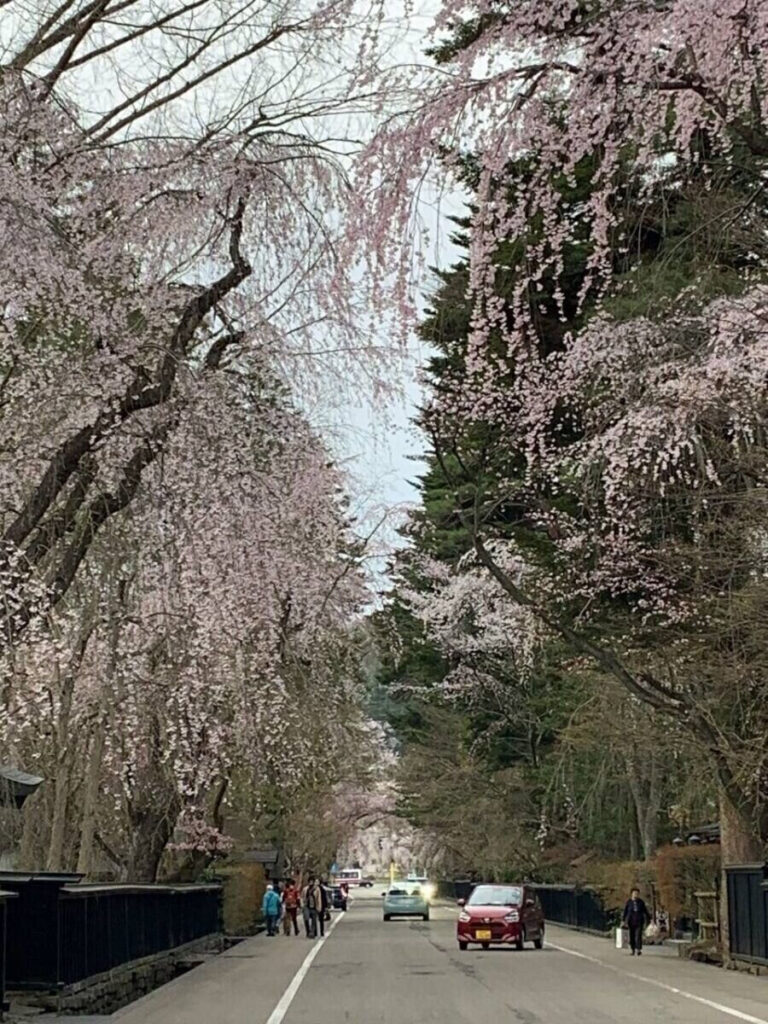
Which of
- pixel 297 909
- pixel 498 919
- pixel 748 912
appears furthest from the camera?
→ pixel 297 909

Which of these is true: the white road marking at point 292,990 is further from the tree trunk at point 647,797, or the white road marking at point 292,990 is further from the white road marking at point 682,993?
the tree trunk at point 647,797

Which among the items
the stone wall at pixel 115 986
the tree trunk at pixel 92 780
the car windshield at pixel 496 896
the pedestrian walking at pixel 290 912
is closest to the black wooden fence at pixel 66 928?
the stone wall at pixel 115 986

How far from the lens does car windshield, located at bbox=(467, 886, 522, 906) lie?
94.3 ft

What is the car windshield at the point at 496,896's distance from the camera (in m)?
28.8

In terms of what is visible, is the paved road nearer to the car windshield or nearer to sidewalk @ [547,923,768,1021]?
sidewalk @ [547,923,768,1021]

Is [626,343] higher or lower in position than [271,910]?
higher

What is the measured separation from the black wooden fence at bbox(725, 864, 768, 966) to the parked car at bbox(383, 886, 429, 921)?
27.7 meters

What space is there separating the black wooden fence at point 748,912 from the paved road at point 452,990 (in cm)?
68

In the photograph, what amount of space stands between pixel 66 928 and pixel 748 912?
37.8ft

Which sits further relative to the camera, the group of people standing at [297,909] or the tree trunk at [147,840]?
the group of people standing at [297,909]

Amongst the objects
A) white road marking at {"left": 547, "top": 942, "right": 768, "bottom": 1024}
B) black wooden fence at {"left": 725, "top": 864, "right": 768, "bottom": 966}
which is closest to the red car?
white road marking at {"left": 547, "top": 942, "right": 768, "bottom": 1024}

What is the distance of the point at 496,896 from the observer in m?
29.1

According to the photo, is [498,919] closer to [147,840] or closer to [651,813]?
[147,840]

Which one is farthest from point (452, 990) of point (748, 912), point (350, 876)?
point (350, 876)
